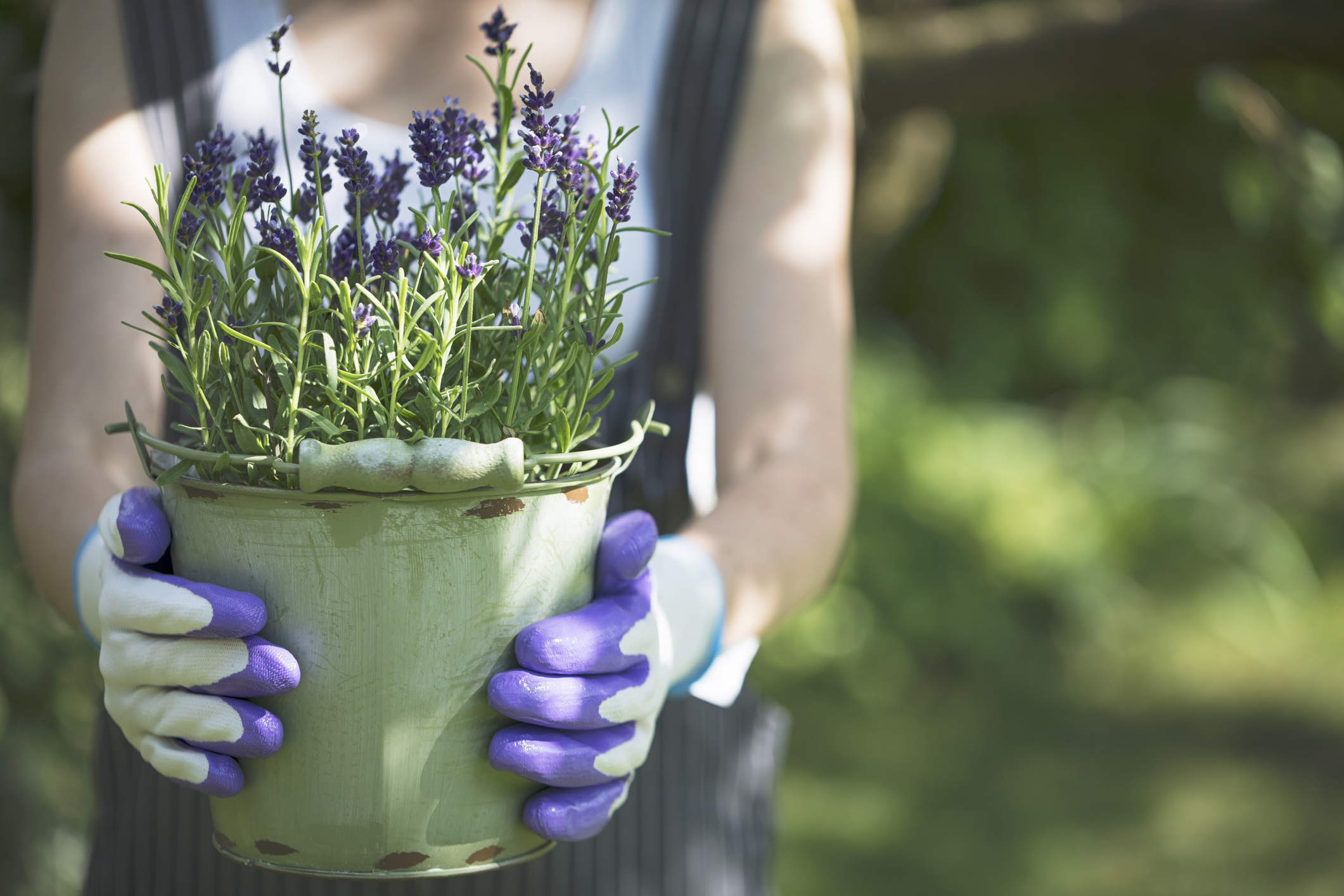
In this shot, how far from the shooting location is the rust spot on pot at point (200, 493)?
741 millimetres

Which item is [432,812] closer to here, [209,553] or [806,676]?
[209,553]

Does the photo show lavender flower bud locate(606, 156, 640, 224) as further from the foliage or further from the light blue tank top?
the foliage

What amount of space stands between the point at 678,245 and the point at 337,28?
437mm

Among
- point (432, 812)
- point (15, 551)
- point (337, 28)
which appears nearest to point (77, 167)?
point (337, 28)

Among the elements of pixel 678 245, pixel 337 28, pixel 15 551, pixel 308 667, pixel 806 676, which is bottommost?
pixel 806 676

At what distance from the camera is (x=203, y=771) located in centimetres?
78

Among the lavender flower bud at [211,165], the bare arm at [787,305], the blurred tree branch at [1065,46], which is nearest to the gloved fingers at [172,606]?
the lavender flower bud at [211,165]

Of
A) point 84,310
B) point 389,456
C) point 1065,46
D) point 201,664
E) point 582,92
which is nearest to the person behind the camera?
point 389,456

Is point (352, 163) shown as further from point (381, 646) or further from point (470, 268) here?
point (381, 646)

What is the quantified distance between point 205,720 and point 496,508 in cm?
25

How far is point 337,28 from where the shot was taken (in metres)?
1.24

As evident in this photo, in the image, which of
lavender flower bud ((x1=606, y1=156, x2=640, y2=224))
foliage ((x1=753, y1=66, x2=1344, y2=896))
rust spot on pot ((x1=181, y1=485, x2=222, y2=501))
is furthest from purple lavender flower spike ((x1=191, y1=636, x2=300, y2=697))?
foliage ((x1=753, y1=66, x2=1344, y2=896))

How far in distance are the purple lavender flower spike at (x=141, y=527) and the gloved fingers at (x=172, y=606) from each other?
18 millimetres

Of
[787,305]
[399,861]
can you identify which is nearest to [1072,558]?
[787,305]
